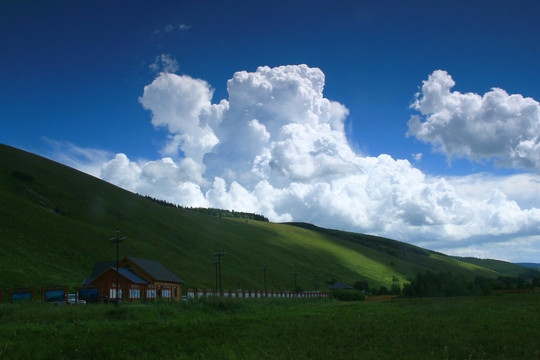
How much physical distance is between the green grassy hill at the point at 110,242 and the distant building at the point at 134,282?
6.79m

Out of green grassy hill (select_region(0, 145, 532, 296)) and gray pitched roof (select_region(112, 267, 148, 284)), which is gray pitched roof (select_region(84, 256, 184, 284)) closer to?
gray pitched roof (select_region(112, 267, 148, 284))

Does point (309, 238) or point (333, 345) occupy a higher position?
point (309, 238)

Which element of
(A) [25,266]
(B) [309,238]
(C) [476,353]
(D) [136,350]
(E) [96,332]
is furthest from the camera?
(B) [309,238]

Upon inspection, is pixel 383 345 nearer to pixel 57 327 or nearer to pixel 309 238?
pixel 57 327

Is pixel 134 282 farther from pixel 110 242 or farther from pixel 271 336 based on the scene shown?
pixel 110 242

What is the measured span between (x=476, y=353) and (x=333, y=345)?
6228 millimetres

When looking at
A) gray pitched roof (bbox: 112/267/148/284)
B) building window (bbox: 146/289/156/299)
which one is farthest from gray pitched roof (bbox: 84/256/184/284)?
building window (bbox: 146/289/156/299)

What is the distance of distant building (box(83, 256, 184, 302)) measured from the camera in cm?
4884

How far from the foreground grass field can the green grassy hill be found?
31.4 metres

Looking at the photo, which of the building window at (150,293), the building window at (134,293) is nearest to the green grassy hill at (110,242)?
the building window at (150,293)

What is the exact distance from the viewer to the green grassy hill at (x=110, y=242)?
210 feet

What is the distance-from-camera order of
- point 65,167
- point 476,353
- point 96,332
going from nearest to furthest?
point 476,353 → point 96,332 → point 65,167

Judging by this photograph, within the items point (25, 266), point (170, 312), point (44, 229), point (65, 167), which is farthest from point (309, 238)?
point (170, 312)

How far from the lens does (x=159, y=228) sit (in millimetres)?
108875
